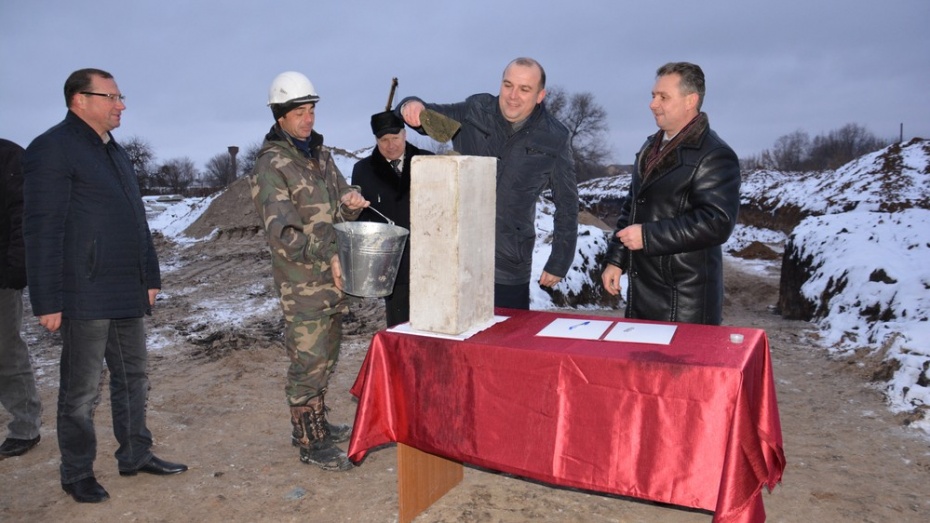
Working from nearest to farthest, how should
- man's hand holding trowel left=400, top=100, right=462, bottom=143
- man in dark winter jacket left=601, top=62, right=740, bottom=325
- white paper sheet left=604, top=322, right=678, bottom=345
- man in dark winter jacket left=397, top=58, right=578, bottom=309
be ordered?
white paper sheet left=604, top=322, right=678, bottom=345 < man's hand holding trowel left=400, top=100, right=462, bottom=143 < man in dark winter jacket left=601, top=62, right=740, bottom=325 < man in dark winter jacket left=397, top=58, right=578, bottom=309

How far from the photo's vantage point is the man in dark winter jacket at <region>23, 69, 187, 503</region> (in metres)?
3.43

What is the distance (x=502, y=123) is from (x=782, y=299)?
23.2 feet

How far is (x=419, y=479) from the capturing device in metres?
3.43

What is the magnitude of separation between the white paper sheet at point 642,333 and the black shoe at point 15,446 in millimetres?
3866

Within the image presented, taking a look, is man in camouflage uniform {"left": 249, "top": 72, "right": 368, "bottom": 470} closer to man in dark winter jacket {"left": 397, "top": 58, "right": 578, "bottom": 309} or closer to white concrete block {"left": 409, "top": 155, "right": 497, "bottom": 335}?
man in dark winter jacket {"left": 397, "top": 58, "right": 578, "bottom": 309}

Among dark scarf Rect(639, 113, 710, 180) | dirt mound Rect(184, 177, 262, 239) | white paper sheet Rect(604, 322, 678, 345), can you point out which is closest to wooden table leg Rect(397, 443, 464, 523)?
white paper sheet Rect(604, 322, 678, 345)

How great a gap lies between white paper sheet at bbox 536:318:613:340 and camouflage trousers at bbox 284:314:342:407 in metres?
1.53

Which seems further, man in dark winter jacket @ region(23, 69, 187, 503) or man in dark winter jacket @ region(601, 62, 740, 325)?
man in dark winter jacket @ region(23, 69, 187, 503)

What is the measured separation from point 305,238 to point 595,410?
193cm

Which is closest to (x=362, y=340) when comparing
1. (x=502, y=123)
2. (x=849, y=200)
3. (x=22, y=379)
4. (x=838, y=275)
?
(x=22, y=379)

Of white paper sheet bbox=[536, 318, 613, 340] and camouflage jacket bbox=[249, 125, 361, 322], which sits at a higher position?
camouflage jacket bbox=[249, 125, 361, 322]

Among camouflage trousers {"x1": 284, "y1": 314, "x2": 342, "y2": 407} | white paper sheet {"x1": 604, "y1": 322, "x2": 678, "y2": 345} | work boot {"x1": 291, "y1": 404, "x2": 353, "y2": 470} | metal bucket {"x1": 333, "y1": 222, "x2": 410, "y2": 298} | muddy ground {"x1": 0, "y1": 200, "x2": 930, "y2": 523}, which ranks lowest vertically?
muddy ground {"x1": 0, "y1": 200, "x2": 930, "y2": 523}

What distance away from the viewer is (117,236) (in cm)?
366

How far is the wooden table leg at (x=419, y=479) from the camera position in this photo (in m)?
3.29
